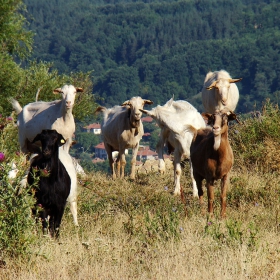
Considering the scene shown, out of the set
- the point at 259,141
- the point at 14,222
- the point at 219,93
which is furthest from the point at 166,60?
the point at 14,222

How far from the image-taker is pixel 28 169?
9.20m

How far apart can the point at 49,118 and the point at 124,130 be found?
2462 millimetres

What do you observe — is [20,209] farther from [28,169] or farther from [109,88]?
[109,88]

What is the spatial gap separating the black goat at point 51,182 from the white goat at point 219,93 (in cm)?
690

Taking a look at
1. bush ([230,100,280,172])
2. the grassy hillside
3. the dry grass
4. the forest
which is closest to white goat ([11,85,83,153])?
the grassy hillside

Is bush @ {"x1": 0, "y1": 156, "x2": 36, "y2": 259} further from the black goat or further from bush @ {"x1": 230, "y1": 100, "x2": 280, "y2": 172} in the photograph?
bush @ {"x1": 230, "y1": 100, "x2": 280, "y2": 172}

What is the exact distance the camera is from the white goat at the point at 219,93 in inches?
631

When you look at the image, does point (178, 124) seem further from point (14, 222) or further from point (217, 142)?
point (14, 222)

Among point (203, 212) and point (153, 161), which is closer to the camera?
point (203, 212)

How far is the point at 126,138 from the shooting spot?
1645 cm

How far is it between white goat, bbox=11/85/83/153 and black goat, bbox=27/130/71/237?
4.60 m

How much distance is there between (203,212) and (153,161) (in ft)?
29.8

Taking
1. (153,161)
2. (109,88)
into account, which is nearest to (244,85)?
(109,88)

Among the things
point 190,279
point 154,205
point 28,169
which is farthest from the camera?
point 154,205
